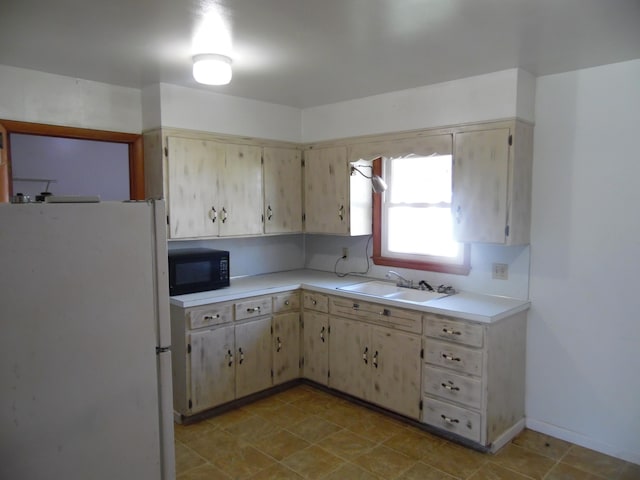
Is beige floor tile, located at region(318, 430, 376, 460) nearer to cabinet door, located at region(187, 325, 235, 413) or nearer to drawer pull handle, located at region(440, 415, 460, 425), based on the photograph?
drawer pull handle, located at region(440, 415, 460, 425)

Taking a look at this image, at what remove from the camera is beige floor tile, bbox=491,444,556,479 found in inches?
109

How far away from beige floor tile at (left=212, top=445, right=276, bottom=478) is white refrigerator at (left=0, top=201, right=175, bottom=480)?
909 mm

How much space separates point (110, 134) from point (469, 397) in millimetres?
3175

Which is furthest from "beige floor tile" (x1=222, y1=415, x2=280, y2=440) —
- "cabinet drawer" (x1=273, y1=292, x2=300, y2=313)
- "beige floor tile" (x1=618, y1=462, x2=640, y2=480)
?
"beige floor tile" (x1=618, y1=462, x2=640, y2=480)

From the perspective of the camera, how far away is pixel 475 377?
2.92 m

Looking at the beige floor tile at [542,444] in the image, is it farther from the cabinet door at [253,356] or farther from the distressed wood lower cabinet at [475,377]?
the cabinet door at [253,356]

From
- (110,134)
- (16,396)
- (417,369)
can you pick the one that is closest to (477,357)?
(417,369)

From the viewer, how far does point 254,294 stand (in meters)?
3.66

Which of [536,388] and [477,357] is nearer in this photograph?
[477,357]

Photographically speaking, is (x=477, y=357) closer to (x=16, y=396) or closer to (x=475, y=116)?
(x=475, y=116)

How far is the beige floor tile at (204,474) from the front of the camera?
271 cm

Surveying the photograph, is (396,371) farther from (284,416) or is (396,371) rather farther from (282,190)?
(282,190)

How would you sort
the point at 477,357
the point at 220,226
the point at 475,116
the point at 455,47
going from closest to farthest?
the point at 455,47
the point at 477,357
the point at 475,116
the point at 220,226

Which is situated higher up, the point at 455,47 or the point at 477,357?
the point at 455,47
